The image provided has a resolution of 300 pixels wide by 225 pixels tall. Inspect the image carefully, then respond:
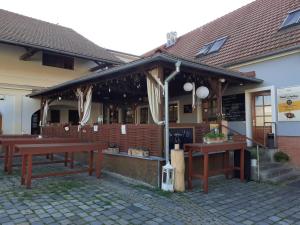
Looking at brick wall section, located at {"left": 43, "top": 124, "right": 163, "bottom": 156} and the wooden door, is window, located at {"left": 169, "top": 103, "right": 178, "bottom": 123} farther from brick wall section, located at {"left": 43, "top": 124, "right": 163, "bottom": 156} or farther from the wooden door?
brick wall section, located at {"left": 43, "top": 124, "right": 163, "bottom": 156}

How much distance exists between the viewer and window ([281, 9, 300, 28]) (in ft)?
29.5

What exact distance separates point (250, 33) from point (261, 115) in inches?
143

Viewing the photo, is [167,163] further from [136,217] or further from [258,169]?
[258,169]

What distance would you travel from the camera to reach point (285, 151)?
812cm

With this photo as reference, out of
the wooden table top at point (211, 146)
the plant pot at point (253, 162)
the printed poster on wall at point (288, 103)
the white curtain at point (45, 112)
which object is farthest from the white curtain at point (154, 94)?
the white curtain at point (45, 112)

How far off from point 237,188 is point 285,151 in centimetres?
299

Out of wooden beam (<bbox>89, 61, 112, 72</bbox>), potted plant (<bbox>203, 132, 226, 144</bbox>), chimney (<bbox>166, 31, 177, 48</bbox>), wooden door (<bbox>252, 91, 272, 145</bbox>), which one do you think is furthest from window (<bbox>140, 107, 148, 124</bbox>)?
potted plant (<bbox>203, 132, 226, 144</bbox>)

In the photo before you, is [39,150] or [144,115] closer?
[39,150]

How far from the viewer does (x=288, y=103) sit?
8.10 metres

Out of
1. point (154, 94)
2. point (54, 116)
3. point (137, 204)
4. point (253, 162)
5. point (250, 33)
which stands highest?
point (250, 33)

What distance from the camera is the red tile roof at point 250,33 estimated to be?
352 inches

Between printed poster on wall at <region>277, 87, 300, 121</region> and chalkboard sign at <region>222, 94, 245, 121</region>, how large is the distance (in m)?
1.43

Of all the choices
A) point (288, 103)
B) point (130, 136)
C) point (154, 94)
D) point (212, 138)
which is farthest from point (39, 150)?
point (288, 103)

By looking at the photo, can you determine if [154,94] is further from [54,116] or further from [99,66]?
[54,116]
